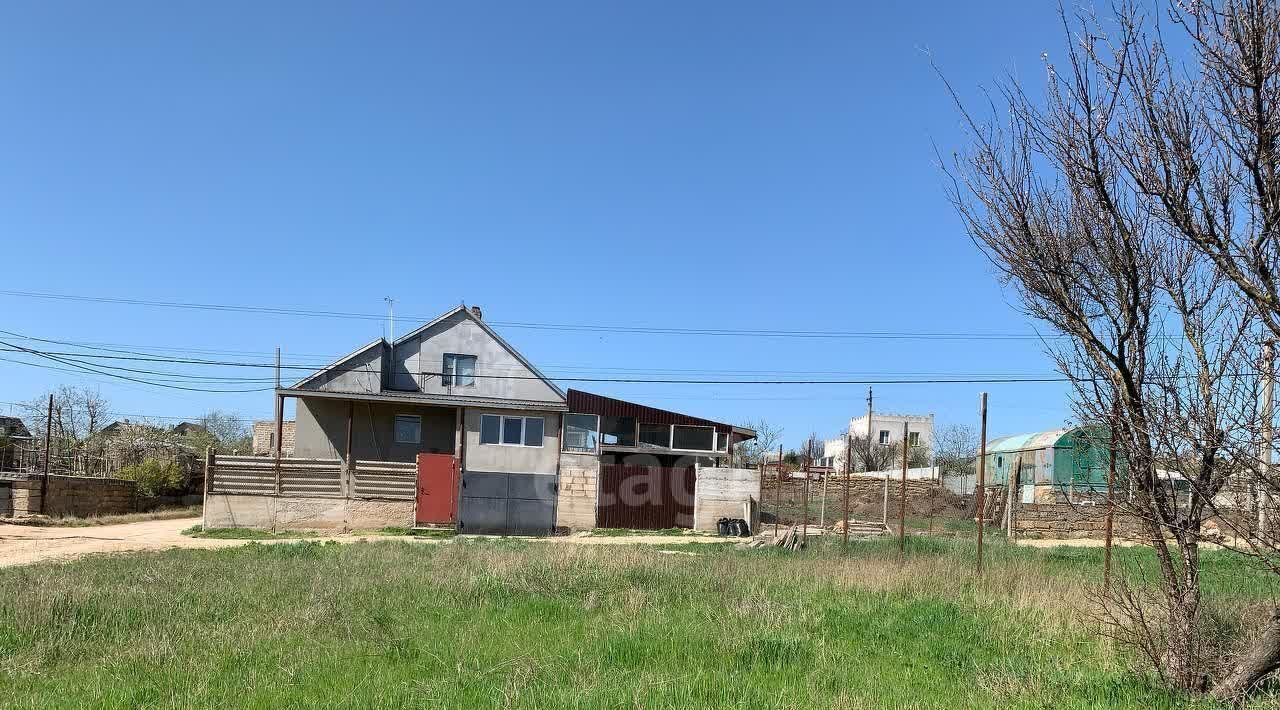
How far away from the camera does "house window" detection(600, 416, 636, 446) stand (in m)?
38.8

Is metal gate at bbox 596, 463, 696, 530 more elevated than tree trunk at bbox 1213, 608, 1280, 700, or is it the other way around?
tree trunk at bbox 1213, 608, 1280, 700

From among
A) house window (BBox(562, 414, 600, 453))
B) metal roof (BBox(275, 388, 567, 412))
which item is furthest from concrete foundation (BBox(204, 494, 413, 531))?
house window (BBox(562, 414, 600, 453))

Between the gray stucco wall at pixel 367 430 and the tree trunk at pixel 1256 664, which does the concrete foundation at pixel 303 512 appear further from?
the tree trunk at pixel 1256 664

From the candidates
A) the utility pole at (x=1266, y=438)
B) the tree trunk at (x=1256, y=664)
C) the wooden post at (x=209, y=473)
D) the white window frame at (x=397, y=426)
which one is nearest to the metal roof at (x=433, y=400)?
the white window frame at (x=397, y=426)

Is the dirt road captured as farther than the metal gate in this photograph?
No

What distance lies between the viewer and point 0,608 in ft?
29.2

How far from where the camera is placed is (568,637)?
805 cm

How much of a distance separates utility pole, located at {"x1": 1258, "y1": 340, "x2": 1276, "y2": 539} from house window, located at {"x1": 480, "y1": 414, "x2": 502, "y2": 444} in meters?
28.0

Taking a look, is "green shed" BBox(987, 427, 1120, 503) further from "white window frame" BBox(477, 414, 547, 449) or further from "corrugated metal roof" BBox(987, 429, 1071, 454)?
"white window frame" BBox(477, 414, 547, 449)

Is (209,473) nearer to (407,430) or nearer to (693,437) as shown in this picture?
(407,430)

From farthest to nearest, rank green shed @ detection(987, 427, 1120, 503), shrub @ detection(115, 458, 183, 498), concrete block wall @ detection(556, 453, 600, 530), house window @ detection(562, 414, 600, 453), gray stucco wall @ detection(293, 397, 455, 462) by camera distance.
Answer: shrub @ detection(115, 458, 183, 498) < house window @ detection(562, 414, 600, 453) < gray stucco wall @ detection(293, 397, 455, 462) < concrete block wall @ detection(556, 453, 600, 530) < green shed @ detection(987, 427, 1120, 503)

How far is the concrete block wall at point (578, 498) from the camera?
30.4 meters

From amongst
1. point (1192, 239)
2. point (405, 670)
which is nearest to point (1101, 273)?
point (1192, 239)

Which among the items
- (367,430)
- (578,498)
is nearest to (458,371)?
(367,430)
